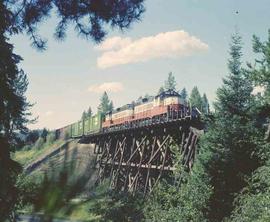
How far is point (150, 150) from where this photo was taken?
1377 inches

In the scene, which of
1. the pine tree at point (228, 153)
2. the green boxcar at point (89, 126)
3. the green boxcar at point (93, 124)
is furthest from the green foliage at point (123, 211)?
the green boxcar at point (89, 126)

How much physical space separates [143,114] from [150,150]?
10.7 feet

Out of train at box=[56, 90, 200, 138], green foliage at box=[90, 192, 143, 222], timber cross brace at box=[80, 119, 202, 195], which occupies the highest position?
train at box=[56, 90, 200, 138]

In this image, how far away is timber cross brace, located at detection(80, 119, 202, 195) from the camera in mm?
25969

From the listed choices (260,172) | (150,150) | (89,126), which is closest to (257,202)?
(260,172)

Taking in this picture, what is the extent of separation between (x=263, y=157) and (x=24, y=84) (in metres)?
35.1

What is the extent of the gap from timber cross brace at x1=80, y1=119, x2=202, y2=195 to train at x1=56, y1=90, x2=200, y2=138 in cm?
71

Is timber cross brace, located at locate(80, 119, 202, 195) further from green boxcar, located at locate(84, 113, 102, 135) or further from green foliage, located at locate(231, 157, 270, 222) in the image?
green foliage, located at locate(231, 157, 270, 222)

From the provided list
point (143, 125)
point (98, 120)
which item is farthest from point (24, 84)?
point (143, 125)

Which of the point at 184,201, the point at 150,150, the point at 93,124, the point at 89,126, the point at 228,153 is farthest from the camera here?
the point at 89,126

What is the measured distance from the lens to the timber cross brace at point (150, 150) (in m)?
26.0

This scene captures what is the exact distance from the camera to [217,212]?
20.9m

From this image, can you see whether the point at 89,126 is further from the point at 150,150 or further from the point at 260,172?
the point at 260,172

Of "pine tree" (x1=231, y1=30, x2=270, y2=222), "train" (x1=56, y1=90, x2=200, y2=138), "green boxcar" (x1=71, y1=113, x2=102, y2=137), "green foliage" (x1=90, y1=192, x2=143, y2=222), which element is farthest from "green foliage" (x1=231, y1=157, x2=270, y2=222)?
"green boxcar" (x1=71, y1=113, x2=102, y2=137)
